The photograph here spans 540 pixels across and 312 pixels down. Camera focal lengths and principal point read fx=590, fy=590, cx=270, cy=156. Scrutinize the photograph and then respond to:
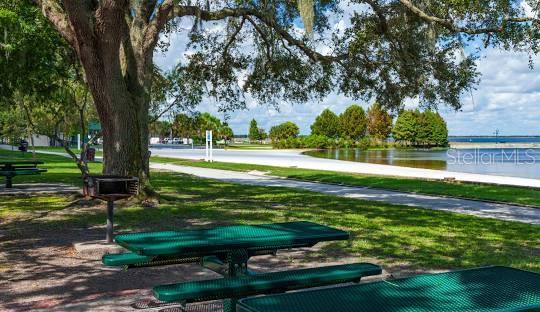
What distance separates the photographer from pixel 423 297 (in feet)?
9.58

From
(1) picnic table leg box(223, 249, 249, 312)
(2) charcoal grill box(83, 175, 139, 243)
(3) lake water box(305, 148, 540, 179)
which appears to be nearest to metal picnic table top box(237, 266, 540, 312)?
(1) picnic table leg box(223, 249, 249, 312)

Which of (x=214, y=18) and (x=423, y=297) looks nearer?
(x=423, y=297)

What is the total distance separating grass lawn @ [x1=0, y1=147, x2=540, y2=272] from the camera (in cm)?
740

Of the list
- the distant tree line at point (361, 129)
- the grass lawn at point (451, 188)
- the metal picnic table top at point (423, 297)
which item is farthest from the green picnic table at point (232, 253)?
the distant tree line at point (361, 129)

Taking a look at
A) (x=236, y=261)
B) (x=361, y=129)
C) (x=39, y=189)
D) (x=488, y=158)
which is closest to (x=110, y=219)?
(x=236, y=261)

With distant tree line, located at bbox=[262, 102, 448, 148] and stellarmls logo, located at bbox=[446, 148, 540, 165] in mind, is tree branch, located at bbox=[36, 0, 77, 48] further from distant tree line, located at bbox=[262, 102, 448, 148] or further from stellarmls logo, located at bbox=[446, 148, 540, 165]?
distant tree line, located at bbox=[262, 102, 448, 148]

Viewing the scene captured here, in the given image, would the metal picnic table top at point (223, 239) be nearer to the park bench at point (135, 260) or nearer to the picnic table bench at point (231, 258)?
the picnic table bench at point (231, 258)

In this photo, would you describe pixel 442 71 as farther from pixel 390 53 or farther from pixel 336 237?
pixel 336 237

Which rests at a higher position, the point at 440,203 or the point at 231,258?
the point at 231,258

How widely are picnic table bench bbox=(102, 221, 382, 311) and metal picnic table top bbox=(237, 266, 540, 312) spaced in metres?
0.89

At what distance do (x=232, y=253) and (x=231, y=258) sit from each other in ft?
0.20

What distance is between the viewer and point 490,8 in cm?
1191

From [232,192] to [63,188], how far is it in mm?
4915

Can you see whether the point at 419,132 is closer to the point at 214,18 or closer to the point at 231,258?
the point at 214,18
